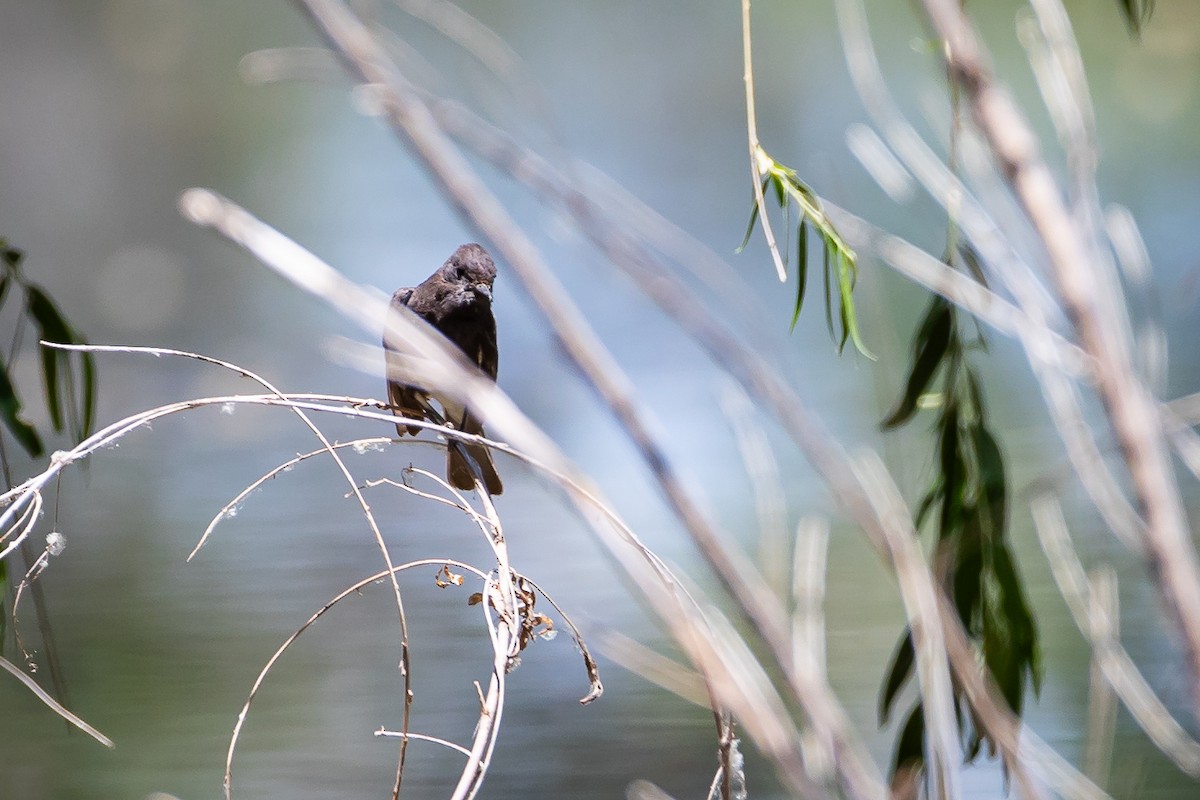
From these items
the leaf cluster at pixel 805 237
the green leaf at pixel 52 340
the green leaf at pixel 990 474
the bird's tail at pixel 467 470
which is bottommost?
the bird's tail at pixel 467 470

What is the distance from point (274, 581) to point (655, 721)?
1.11 metres

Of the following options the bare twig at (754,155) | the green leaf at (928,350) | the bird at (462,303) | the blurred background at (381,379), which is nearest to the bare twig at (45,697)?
the bare twig at (754,155)

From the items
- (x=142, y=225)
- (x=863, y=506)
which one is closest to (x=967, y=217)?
(x=863, y=506)

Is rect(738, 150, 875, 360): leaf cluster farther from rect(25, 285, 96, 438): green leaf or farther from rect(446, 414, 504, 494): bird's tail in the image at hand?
rect(25, 285, 96, 438): green leaf

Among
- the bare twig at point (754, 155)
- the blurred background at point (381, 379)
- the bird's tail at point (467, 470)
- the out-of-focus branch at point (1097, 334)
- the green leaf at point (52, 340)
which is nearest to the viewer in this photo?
the out-of-focus branch at point (1097, 334)

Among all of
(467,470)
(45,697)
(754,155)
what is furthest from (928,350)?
(45,697)

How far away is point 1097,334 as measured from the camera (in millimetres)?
480

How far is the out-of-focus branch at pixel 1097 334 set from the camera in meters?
0.47

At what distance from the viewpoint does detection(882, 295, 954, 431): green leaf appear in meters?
1.19

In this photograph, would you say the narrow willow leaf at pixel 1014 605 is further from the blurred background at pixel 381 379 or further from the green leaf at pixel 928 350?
the blurred background at pixel 381 379

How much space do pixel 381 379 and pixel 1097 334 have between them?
2.42 metres

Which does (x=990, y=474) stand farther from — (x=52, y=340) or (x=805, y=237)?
(x=52, y=340)

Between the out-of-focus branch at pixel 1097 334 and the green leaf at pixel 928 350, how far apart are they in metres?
0.68

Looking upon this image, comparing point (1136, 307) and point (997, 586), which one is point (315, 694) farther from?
point (1136, 307)
